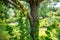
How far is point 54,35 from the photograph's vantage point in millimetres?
2008

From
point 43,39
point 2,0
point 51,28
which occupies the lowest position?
point 43,39

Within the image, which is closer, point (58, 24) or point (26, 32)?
point (58, 24)

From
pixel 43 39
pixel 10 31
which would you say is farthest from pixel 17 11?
pixel 43 39

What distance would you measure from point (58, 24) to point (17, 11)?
0.67 metres

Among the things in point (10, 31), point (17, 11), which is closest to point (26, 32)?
point (10, 31)

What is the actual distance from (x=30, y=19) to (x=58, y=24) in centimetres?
71

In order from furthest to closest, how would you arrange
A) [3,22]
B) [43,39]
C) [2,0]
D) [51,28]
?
1. [3,22]
2. [2,0]
3. [43,39]
4. [51,28]

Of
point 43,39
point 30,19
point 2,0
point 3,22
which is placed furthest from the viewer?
point 30,19

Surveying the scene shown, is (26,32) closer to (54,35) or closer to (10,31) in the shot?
(10,31)

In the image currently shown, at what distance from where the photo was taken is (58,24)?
2055 mm

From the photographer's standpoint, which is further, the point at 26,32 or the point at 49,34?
the point at 26,32

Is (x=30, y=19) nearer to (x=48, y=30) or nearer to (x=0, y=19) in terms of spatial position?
(x=0, y=19)

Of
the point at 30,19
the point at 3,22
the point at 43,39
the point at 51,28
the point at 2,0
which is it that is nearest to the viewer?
the point at 51,28

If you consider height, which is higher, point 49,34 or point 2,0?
point 2,0
